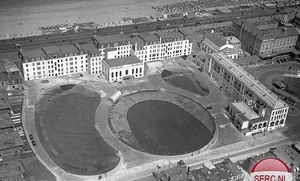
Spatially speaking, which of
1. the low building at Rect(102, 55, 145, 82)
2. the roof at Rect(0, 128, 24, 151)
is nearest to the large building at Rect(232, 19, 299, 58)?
the low building at Rect(102, 55, 145, 82)

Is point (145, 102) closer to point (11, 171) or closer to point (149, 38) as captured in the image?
point (149, 38)

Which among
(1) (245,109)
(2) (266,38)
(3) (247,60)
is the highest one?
(2) (266,38)

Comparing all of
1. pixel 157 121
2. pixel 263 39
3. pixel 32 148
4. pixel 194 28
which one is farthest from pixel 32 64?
pixel 263 39

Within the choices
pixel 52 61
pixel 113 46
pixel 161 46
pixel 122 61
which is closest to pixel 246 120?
Answer: pixel 122 61

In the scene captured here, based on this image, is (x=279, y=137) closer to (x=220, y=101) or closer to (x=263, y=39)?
(x=220, y=101)

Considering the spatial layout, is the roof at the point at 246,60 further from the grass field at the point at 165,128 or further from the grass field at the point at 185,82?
the grass field at the point at 165,128

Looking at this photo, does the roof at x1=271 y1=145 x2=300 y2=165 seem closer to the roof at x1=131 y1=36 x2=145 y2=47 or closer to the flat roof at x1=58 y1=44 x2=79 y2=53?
the roof at x1=131 y1=36 x2=145 y2=47

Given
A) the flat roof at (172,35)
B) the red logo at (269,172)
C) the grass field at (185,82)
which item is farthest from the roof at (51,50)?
the red logo at (269,172)

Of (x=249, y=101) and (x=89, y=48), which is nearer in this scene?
(x=249, y=101)
